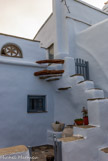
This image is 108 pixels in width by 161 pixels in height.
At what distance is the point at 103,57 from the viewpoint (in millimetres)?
6812

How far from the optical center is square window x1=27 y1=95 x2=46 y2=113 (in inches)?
272

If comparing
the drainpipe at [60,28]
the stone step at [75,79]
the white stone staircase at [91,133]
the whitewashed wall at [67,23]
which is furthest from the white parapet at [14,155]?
the whitewashed wall at [67,23]

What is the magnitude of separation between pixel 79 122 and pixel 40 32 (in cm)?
839

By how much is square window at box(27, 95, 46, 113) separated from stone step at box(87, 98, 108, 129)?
3056mm

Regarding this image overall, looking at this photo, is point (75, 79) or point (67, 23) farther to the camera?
point (67, 23)

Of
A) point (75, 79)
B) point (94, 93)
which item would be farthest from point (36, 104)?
point (94, 93)

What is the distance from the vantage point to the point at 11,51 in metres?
6.89

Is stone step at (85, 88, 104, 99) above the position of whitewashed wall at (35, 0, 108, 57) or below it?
below

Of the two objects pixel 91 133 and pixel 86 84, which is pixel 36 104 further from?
pixel 91 133

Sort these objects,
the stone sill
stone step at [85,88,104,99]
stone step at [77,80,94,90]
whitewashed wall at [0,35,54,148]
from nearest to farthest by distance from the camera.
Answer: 1. stone step at [85,88,104,99]
2. stone step at [77,80,94,90]
3. whitewashed wall at [0,35,54,148]
4. the stone sill

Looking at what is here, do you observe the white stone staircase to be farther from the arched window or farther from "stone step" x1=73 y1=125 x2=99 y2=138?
the arched window

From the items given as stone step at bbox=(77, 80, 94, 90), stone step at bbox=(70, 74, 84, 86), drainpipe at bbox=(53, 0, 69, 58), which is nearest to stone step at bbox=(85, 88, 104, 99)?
stone step at bbox=(77, 80, 94, 90)

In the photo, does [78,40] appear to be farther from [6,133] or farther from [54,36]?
[6,133]

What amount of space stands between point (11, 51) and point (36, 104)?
2.88 meters
